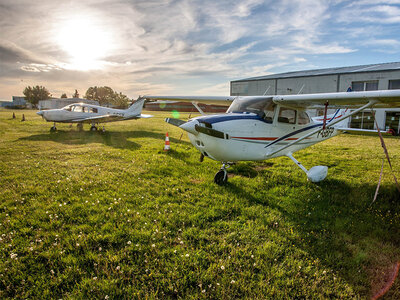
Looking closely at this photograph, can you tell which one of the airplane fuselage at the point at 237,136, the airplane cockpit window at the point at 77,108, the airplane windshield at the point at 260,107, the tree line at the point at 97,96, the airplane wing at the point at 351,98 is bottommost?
the airplane fuselage at the point at 237,136

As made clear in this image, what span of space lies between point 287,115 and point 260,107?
3.21 ft

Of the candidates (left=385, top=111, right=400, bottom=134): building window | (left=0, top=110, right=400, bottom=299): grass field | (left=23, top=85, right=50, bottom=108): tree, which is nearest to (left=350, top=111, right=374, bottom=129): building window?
(left=385, top=111, right=400, bottom=134): building window

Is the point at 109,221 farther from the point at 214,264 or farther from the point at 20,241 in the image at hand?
the point at 214,264

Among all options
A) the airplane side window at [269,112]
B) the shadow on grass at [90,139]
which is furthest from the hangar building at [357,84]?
the airplane side window at [269,112]

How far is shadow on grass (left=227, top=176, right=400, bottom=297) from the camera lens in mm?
2805

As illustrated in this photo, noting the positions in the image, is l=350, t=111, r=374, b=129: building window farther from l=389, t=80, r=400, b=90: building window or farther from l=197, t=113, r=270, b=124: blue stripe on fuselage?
l=197, t=113, r=270, b=124: blue stripe on fuselage

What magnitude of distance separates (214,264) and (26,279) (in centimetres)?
221

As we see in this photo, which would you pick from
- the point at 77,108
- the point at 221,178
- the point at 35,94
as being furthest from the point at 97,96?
the point at 221,178

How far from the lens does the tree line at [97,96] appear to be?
96.3 meters

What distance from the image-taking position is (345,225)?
12.3ft

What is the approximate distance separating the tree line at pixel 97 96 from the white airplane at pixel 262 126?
99.0m

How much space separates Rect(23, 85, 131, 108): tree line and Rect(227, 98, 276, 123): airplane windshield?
9882 centimetres

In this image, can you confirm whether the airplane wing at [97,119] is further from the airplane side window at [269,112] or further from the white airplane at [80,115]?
the airplane side window at [269,112]

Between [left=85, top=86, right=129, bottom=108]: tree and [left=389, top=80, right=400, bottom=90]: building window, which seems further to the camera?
[left=85, top=86, right=129, bottom=108]: tree
